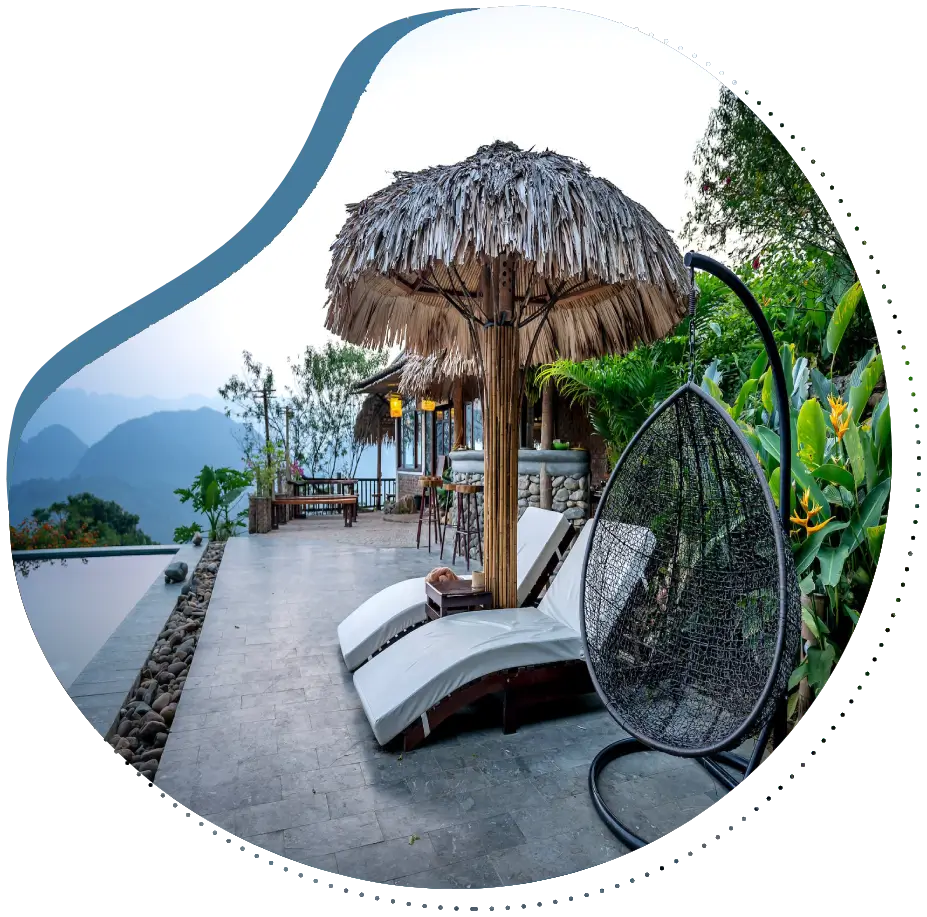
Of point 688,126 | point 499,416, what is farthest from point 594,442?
point 499,416

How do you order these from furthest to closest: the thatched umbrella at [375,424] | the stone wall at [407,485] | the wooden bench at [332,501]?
the thatched umbrella at [375,424] → the stone wall at [407,485] → the wooden bench at [332,501]

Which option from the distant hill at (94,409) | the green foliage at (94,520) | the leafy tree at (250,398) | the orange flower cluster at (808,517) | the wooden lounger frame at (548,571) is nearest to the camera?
the distant hill at (94,409)

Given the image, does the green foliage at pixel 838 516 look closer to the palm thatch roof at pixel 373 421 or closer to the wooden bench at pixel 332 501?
the wooden bench at pixel 332 501

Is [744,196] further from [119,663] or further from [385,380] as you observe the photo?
[385,380]

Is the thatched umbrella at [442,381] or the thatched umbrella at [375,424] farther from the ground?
the thatched umbrella at [442,381]

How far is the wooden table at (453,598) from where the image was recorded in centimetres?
324

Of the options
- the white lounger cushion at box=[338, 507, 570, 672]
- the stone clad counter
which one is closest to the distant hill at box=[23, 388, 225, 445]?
the white lounger cushion at box=[338, 507, 570, 672]

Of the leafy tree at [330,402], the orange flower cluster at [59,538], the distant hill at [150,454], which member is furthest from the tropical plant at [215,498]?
the distant hill at [150,454]

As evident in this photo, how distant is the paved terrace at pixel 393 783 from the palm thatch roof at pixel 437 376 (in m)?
5.34

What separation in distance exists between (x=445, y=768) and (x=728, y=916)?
153cm

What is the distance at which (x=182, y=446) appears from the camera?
108ft

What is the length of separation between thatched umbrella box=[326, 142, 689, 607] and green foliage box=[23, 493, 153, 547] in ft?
24.4

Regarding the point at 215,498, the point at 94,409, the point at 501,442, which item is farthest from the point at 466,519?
the point at 94,409

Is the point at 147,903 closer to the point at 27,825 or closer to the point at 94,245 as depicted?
the point at 27,825
